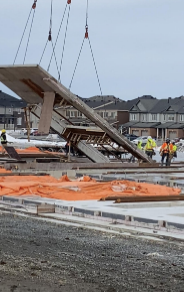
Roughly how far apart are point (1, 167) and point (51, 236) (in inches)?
711

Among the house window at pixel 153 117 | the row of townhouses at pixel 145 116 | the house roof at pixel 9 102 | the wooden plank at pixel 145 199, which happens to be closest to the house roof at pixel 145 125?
the row of townhouses at pixel 145 116

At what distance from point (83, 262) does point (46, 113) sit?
22.9 metres

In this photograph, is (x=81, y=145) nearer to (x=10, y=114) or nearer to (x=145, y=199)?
(x=145, y=199)

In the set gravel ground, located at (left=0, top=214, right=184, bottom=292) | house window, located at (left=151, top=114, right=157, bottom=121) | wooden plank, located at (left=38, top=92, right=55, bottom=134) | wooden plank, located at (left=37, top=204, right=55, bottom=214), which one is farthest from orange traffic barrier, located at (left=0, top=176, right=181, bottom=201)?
house window, located at (left=151, top=114, right=157, bottom=121)

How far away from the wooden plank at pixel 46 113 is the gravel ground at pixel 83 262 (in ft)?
60.6

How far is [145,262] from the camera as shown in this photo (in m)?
11.6

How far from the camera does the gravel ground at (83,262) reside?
31.9ft

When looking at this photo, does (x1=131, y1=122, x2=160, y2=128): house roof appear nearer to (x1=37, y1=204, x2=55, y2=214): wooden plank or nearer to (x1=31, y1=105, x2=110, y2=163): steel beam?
(x1=31, y1=105, x2=110, y2=163): steel beam

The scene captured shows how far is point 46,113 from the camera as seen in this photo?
111 feet

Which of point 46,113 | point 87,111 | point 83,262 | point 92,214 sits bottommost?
point 83,262

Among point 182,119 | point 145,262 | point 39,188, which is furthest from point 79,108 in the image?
point 182,119

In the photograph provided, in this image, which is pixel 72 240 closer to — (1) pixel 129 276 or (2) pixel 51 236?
(2) pixel 51 236

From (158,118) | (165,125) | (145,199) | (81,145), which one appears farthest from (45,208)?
(158,118)

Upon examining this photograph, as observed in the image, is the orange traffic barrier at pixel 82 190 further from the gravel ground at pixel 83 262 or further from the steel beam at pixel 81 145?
the steel beam at pixel 81 145
